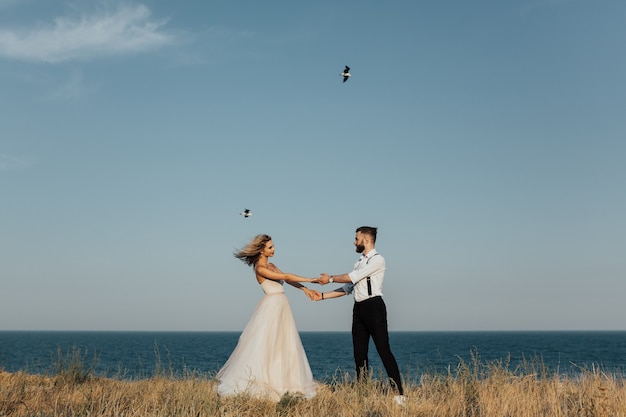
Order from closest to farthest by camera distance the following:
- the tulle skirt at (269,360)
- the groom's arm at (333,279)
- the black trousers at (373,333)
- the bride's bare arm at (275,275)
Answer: the tulle skirt at (269,360), the black trousers at (373,333), the bride's bare arm at (275,275), the groom's arm at (333,279)

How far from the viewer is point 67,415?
705 cm

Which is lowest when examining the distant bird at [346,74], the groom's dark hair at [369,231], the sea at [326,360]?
the sea at [326,360]

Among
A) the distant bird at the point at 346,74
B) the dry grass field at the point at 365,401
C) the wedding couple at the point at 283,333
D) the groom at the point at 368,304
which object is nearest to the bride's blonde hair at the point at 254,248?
the wedding couple at the point at 283,333

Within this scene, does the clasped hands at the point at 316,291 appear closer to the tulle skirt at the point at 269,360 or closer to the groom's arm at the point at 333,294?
the groom's arm at the point at 333,294

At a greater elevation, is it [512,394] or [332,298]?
[332,298]

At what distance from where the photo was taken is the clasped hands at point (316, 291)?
966cm

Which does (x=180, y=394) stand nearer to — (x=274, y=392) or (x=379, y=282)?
(x=274, y=392)

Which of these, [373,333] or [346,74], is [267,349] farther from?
[346,74]

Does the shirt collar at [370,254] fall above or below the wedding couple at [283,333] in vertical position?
above

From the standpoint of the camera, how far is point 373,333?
8.84 metres

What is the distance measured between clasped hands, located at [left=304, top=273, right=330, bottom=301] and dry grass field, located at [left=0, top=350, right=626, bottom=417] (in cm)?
147

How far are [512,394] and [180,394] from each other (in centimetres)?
435

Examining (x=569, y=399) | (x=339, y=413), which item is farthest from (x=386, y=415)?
(x=569, y=399)

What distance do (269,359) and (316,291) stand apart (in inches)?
72.0
